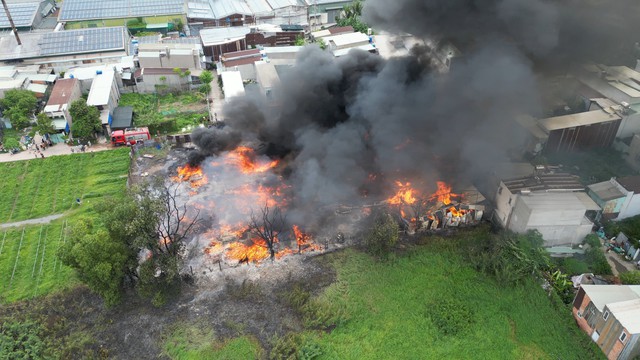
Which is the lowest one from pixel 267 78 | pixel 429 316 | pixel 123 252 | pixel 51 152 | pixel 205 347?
pixel 205 347

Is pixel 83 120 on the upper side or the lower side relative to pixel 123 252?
upper

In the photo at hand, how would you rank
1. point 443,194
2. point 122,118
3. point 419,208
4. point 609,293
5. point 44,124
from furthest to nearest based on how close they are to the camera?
1. point 122,118
2. point 44,124
3. point 443,194
4. point 419,208
5. point 609,293

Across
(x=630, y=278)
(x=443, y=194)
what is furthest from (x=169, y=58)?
(x=630, y=278)

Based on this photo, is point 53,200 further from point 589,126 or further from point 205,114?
point 589,126

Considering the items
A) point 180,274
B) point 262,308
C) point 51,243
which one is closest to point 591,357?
point 262,308

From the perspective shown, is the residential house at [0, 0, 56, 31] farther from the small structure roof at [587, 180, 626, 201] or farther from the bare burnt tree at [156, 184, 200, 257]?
the small structure roof at [587, 180, 626, 201]

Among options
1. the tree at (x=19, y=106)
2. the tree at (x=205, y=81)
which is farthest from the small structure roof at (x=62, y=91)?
the tree at (x=205, y=81)

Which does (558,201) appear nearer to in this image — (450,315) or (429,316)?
(450,315)

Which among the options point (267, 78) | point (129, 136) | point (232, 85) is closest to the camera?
point (129, 136)

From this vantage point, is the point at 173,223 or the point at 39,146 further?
the point at 39,146
